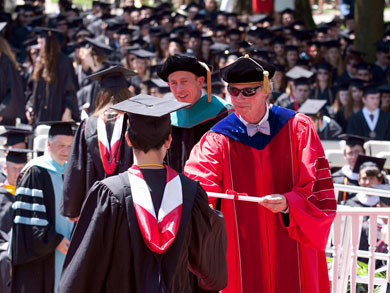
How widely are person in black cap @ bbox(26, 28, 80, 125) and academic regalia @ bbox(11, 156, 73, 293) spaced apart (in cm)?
557

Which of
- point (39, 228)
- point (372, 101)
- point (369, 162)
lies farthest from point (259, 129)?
point (372, 101)

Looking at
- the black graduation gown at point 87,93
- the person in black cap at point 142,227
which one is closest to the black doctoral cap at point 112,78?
the person in black cap at point 142,227

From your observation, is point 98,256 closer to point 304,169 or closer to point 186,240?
point 186,240

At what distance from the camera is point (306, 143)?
458 centimetres

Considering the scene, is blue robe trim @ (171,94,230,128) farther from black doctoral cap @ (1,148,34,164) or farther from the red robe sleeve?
black doctoral cap @ (1,148,34,164)

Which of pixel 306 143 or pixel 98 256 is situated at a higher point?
pixel 306 143

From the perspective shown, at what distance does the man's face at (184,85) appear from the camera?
5.59 meters

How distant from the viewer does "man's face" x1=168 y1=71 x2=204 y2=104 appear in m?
5.59

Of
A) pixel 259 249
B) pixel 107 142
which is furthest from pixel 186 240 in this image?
pixel 107 142

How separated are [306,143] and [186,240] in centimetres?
121

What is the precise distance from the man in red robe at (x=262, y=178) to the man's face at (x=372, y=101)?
7.33 meters

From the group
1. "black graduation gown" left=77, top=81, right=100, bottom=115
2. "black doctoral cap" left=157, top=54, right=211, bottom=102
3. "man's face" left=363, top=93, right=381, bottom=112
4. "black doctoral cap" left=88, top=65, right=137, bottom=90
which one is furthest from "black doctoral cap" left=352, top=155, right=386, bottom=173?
"black graduation gown" left=77, top=81, right=100, bottom=115

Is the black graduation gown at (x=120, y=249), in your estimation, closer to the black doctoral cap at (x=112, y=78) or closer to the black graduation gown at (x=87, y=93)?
the black doctoral cap at (x=112, y=78)

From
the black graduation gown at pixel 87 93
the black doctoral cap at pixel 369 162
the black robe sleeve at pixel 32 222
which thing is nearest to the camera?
the black robe sleeve at pixel 32 222
